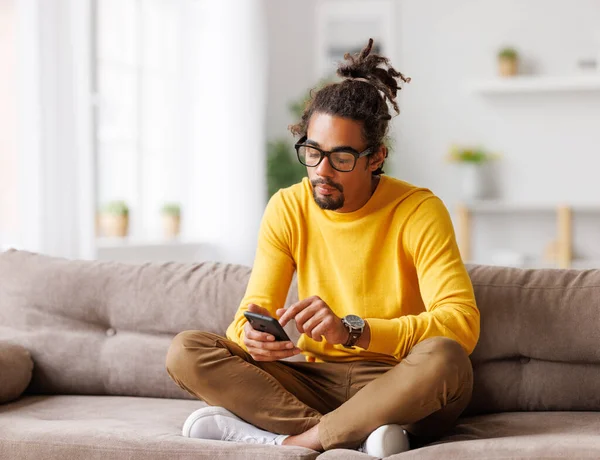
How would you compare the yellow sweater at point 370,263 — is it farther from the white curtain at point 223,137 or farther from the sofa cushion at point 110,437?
the white curtain at point 223,137

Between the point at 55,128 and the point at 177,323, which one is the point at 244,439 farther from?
the point at 55,128

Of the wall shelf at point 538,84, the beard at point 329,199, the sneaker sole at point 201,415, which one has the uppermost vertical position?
the wall shelf at point 538,84

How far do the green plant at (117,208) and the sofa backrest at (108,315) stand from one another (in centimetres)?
200

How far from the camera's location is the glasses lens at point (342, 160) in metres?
2.05

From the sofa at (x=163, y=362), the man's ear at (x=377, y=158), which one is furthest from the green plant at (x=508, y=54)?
the man's ear at (x=377, y=158)

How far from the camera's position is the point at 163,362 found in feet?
7.76

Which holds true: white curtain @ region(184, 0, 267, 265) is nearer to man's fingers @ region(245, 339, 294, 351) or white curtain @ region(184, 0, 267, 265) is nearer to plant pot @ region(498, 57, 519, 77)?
plant pot @ region(498, 57, 519, 77)

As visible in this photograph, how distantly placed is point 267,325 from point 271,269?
1.06 ft

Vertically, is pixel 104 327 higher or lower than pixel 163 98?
lower

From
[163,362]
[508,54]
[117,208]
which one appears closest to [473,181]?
[508,54]

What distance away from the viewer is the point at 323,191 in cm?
206

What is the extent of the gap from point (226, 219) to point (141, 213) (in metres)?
0.56

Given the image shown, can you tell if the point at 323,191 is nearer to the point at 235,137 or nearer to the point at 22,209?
the point at 22,209

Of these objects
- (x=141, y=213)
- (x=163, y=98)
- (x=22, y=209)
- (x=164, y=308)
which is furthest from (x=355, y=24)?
(x=164, y=308)
